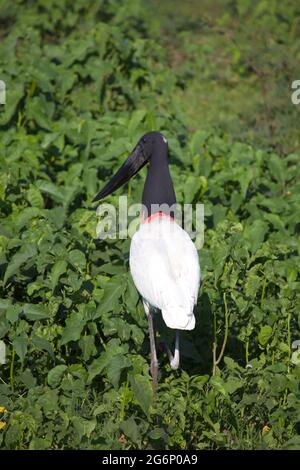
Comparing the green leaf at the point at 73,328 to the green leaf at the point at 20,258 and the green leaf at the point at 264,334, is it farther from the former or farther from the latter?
the green leaf at the point at 264,334

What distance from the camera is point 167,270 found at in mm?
5012

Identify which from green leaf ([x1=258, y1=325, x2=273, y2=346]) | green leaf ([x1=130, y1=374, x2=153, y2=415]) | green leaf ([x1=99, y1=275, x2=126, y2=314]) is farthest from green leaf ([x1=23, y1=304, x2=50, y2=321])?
green leaf ([x1=258, y1=325, x2=273, y2=346])

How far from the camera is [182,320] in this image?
474 centimetres

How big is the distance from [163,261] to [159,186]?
2.28 ft

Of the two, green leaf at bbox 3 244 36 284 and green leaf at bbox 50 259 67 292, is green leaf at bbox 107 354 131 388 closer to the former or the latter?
green leaf at bbox 50 259 67 292

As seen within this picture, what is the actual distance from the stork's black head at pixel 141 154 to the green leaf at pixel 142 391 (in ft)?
5.21

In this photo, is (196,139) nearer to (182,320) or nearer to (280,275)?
(280,275)

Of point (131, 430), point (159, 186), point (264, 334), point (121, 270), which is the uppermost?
point (159, 186)

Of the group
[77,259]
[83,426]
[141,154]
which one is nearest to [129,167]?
[141,154]

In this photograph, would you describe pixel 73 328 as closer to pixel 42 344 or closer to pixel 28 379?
pixel 42 344

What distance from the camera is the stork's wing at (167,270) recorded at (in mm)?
4809

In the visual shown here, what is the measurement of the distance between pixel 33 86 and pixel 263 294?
10.3 ft

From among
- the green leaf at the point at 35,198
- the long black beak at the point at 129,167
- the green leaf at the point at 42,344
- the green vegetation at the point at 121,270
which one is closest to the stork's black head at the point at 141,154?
the long black beak at the point at 129,167

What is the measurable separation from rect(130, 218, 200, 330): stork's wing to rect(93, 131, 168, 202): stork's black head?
0.60 meters
